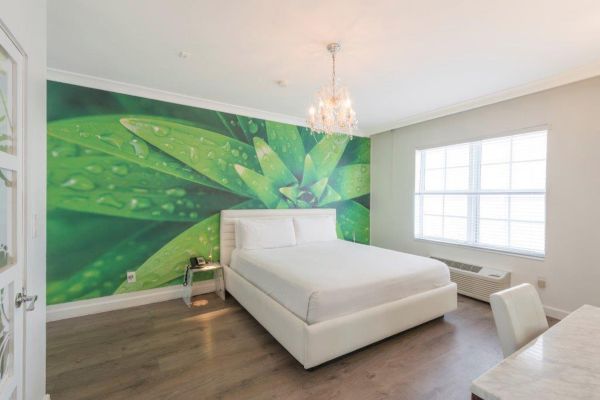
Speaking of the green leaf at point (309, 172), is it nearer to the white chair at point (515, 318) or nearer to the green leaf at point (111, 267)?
the green leaf at point (111, 267)

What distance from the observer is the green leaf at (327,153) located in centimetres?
439

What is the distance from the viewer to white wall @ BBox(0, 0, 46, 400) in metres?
1.19

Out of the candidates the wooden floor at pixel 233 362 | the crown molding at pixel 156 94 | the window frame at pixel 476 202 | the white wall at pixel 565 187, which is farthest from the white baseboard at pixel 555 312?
the crown molding at pixel 156 94

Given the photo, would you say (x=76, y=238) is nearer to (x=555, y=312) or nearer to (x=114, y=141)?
(x=114, y=141)

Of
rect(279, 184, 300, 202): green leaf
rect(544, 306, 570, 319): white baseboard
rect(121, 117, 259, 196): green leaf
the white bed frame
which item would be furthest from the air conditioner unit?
rect(121, 117, 259, 196): green leaf

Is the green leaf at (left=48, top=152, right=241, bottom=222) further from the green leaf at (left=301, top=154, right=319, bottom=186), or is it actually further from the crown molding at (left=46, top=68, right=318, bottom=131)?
the green leaf at (left=301, top=154, right=319, bottom=186)

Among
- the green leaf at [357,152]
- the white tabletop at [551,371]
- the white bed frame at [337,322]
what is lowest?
the white bed frame at [337,322]

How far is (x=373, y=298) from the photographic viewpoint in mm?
2162

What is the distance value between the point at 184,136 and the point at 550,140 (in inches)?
169

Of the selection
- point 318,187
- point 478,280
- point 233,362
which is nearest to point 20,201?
point 233,362

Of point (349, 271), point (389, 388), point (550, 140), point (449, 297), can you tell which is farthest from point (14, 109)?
point (550, 140)

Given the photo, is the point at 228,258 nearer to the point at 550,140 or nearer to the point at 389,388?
the point at 389,388

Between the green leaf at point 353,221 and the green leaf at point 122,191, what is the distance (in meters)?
2.23

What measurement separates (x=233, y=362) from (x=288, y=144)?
3.02 m
